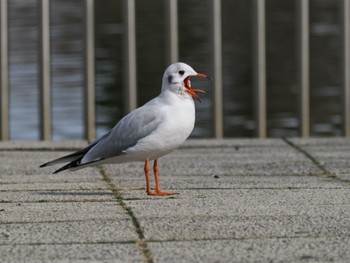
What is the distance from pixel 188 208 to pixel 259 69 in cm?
320

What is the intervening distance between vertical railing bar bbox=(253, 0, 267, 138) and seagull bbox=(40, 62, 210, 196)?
251 centimetres

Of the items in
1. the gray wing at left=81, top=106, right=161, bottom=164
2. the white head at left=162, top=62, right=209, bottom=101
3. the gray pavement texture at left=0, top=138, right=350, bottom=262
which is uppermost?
the white head at left=162, top=62, right=209, bottom=101

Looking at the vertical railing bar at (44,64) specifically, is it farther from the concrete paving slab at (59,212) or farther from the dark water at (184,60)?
the concrete paving slab at (59,212)

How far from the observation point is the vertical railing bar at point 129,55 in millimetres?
8109

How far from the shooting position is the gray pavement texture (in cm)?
418

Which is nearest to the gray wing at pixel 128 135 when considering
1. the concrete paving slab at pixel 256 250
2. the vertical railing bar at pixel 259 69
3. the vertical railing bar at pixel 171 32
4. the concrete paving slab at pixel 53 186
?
the concrete paving slab at pixel 53 186

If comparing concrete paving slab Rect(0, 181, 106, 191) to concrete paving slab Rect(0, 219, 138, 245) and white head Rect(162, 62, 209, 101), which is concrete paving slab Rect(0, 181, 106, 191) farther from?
concrete paving slab Rect(0, 219, 138, 245)

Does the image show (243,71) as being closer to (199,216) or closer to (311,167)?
(311,167)

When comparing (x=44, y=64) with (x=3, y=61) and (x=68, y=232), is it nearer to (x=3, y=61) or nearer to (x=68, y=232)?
(x=3, y=61)

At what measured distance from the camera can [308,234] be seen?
4480 millimetres

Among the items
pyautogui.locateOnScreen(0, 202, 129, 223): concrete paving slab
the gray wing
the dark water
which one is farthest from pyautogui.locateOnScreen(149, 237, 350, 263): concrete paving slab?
the dark water

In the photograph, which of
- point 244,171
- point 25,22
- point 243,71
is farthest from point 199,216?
point 25,22

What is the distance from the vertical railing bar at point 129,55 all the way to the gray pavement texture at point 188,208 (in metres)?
0.72

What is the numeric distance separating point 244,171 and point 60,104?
3377 millimetres
